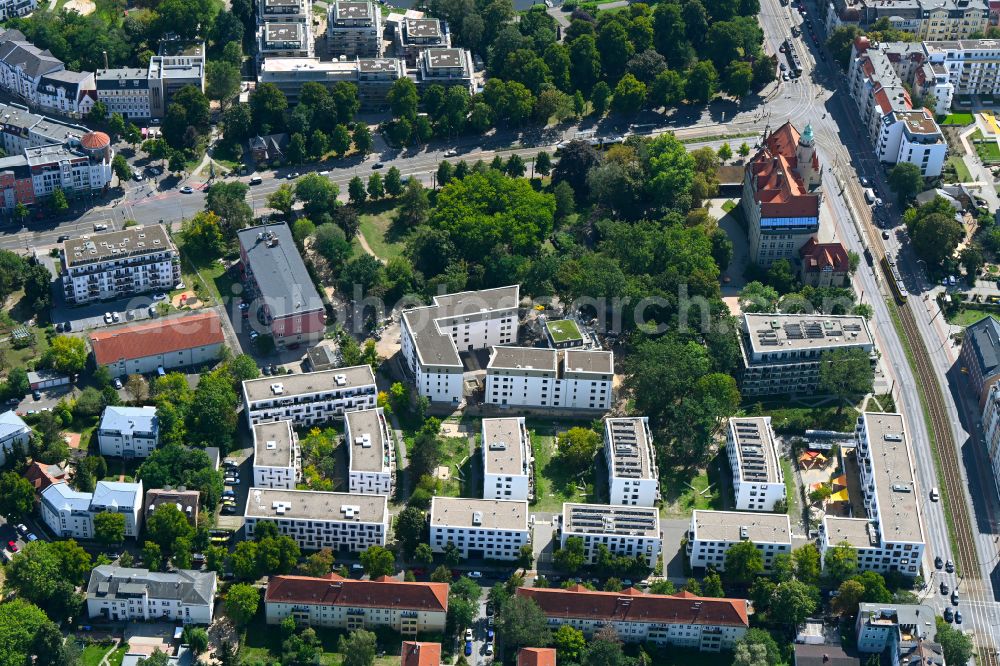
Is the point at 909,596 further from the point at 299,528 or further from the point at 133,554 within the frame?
the point at 133,554

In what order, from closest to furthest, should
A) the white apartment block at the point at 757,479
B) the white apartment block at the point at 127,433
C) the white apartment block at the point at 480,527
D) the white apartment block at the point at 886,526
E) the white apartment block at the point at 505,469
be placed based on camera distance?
the white apartment block at the point at 886,526
the white apartment block at the point at 480,527
the white apartment block at the point at 505,469
the white apartment block at the point at 757,479
the white apartment block at the point at 127,433

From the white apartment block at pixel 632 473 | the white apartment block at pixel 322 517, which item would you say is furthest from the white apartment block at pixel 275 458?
the white apartment block at pixel 632 473

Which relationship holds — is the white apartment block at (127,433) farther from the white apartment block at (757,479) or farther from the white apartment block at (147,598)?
the white apartment block at (757,479)

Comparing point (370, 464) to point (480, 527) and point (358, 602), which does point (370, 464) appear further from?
point (358, 602)

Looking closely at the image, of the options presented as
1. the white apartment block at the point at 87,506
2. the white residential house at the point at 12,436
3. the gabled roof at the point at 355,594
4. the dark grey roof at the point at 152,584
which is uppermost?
the white residential house at the point at 12,436

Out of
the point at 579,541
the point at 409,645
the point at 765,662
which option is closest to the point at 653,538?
the point at 579,541

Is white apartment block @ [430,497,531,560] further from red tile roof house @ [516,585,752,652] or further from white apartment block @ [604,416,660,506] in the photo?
white apartment block @ [604,416,660,506]

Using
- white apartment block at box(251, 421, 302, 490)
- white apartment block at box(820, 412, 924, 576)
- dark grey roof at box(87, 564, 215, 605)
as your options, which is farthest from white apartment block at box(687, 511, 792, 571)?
dark grey roof at box(87, 564, 215, 605)
